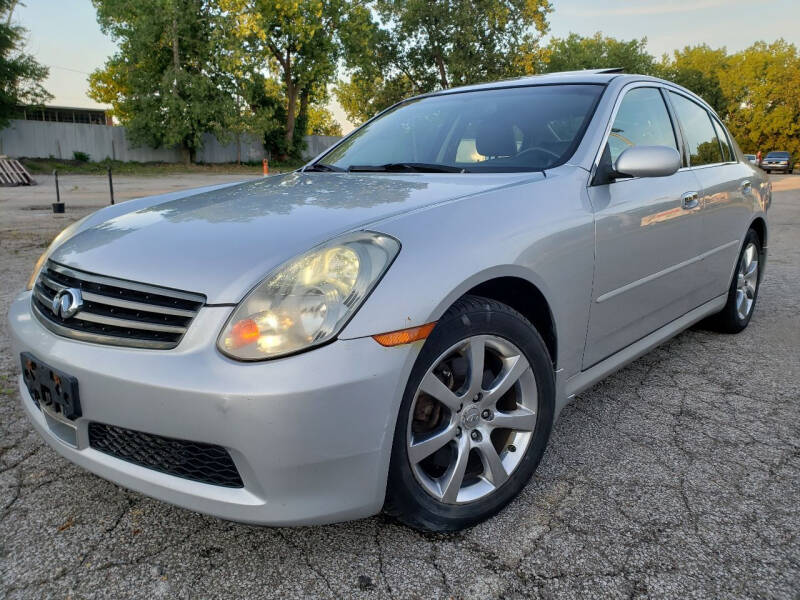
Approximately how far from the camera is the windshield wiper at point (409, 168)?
2543mm

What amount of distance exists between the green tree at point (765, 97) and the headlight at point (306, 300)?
63377 mm

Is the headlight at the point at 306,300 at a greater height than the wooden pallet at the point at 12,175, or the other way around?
the headlight at the point at 306,300

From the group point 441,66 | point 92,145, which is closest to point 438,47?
point 441,66

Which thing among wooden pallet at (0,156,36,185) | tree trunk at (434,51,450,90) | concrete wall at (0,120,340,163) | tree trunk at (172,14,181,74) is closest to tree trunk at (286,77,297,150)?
concrete wall at (0,120,340,163)

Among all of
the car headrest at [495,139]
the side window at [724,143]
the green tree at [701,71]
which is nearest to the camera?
the car headrest at [495,139]

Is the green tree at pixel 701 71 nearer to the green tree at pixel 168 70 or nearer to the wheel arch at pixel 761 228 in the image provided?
the green tree at pixel 168 70

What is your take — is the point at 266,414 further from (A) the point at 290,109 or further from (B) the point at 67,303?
(A) the point at 290,109

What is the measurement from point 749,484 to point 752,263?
239cm

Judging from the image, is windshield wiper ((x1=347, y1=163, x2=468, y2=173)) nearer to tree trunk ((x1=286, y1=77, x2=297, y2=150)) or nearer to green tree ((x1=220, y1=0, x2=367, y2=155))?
green tree ((x1=220, y1=0, x2=367, y2=155))

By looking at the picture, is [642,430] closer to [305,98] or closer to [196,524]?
[196,524]

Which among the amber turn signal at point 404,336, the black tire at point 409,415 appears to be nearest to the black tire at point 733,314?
the black tire at point 409,415

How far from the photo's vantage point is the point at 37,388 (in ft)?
6.14

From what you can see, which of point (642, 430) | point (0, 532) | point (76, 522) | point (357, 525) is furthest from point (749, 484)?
point (0, 532)

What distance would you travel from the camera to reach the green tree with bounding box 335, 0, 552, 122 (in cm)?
3198
